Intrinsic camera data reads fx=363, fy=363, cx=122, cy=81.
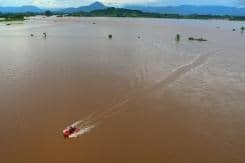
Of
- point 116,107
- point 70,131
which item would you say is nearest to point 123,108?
point 116,107

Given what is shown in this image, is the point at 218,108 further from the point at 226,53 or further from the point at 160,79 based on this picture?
the point at 226,53

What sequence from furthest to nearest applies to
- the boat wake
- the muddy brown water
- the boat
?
the boat wake, the boat, the muddy brown water

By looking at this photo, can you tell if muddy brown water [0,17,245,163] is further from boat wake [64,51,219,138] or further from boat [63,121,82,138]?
boat [63,121,82,138]

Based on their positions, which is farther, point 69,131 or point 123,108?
point 123,108

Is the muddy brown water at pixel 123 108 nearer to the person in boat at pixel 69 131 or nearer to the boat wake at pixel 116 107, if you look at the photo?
the boat wake at pixel 116 107

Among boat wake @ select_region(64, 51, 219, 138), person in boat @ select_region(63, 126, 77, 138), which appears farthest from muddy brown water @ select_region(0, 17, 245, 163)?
person in boat @ select_region(63, 126, 77, 138)

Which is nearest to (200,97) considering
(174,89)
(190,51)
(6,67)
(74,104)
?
(174,89)

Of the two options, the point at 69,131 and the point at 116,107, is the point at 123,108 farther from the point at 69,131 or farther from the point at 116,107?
the point at 69,131

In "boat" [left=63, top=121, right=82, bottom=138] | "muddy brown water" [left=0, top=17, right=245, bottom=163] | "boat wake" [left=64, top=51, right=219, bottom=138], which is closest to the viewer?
"muddy brown water" [left=0, top=17, right=245, bottom=163]

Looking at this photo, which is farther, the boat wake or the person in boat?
the boat wake

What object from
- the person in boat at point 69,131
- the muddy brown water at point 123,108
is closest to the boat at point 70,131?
the person in boat at point 69,131
